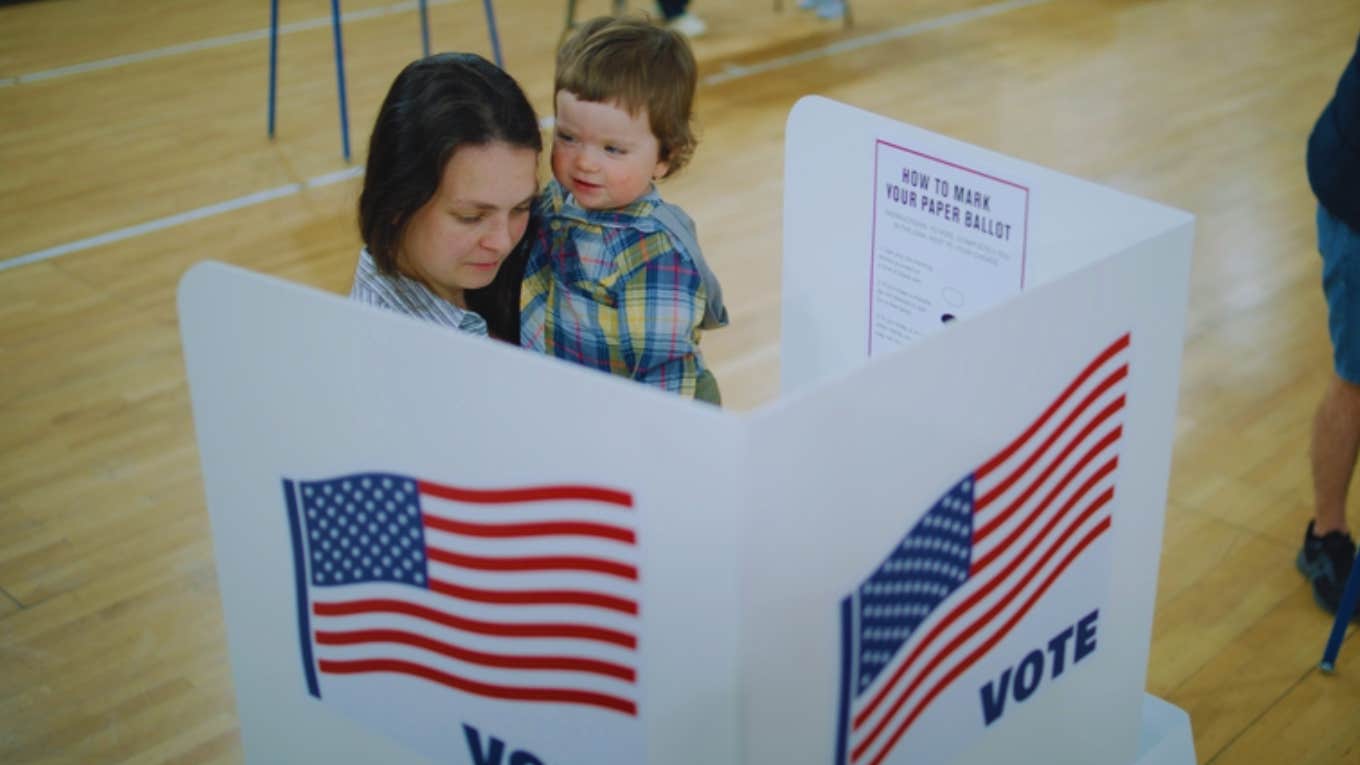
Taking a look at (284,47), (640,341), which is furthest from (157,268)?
(640,341)

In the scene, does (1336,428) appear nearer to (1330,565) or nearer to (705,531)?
(1330,565)

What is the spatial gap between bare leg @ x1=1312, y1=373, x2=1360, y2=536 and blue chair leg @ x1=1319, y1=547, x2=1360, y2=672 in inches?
7.8

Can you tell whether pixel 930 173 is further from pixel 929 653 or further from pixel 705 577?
pixel 705 577

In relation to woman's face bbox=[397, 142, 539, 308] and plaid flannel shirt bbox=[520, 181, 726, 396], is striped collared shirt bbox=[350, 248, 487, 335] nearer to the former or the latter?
woman's face bbox=[397, 142, 539, 308]

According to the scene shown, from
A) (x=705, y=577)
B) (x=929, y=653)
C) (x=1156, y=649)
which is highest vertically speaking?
(x=705, y=577)

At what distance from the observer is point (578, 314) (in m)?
1.74

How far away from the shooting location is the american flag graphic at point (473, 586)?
3.61 feet

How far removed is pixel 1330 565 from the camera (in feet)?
8.39

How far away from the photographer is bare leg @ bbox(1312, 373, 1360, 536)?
2.45 metres

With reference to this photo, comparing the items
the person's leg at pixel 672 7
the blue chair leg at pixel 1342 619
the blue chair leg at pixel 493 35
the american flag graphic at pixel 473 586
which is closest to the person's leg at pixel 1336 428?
the blue chair leg at pixel 1342 619

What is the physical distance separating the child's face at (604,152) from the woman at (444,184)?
0.42 feet

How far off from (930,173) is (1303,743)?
1.24 meters

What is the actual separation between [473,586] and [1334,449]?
1856 mm

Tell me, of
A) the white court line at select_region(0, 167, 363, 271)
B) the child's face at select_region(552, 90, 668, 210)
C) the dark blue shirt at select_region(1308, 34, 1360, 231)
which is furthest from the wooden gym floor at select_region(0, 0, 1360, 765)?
the dark blue shirt at select_region(1308, 34, 1360, 231)
